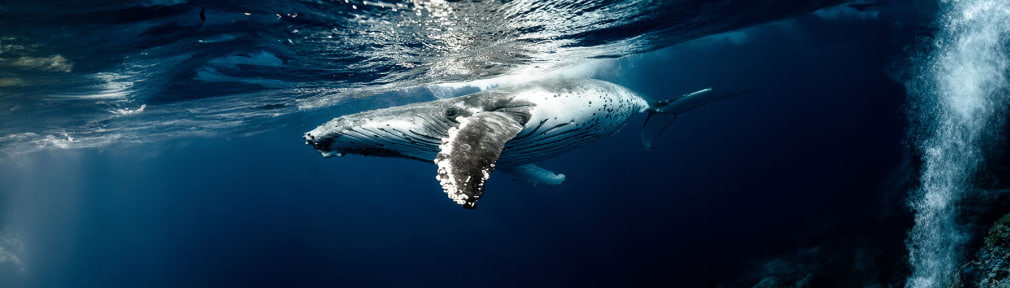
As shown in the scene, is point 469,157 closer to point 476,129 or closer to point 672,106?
point 476,129

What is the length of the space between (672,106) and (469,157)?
20.8 feet

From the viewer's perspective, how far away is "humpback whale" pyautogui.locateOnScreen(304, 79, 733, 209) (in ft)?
5.80

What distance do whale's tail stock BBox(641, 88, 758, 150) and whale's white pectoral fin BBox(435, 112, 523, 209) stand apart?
561 centimetres

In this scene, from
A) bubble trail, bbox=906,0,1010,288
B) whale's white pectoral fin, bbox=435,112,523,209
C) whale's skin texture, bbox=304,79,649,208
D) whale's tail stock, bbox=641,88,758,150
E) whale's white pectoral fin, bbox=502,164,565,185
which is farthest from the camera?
bubble trail, bbox=906,0,1010,288

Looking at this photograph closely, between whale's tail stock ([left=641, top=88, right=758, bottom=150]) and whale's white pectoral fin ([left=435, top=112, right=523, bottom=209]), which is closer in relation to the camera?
whale's white pectoral fin ([left=435, top=112, right=523, bottom=209])

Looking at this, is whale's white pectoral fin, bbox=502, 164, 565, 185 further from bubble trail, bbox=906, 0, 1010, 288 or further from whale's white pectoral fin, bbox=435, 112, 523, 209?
bubble trail, bbox=906, 0, 1010, 288

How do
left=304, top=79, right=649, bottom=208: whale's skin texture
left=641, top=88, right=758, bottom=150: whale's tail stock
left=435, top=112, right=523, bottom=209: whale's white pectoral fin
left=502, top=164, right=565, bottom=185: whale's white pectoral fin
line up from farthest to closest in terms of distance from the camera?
1. left=641, top=88, right=758, bottom=150: whale's tail stock
2. left=502, top=164, right=565, bottom=185: whale's white pectoral fin
3. left=304, top=79, right=649, bottom=208: whale's skin texture
4. left=435, top=112, right=523, bottom=209: whale's white pectoral fin

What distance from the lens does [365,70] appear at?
41.2 ft

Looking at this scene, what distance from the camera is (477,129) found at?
212 centimetres

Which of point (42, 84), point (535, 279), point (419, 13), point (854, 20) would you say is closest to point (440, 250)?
point (535, 279)

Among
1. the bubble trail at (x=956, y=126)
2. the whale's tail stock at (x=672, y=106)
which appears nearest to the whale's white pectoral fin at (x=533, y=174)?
the whale's tail stock at (x=672, y=106)

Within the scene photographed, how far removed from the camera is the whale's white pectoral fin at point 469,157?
5.15ft

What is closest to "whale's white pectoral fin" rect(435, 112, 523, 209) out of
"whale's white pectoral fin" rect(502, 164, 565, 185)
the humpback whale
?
the humpback whale

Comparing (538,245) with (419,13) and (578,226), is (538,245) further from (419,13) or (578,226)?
(419,13)
